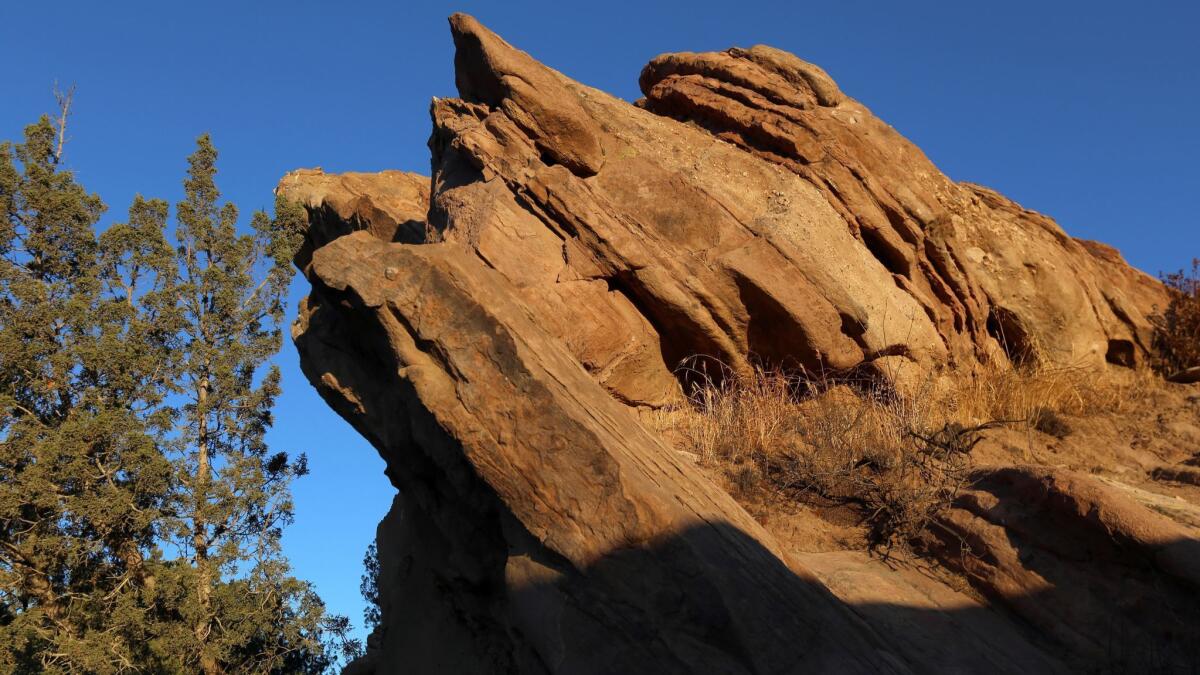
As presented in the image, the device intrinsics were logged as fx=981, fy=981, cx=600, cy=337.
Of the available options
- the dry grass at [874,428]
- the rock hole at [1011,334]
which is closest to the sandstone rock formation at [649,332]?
the rock hole at [1011,334]

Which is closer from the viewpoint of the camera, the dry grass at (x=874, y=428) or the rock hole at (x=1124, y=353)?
the dry grass at (x=874, y=428)

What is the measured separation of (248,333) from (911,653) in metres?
12.2

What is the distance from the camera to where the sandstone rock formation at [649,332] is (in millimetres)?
5332

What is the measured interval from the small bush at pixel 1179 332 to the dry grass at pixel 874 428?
2.46ft

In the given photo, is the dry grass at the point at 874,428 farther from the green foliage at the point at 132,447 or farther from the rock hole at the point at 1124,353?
the green foliage at the point at 132,447

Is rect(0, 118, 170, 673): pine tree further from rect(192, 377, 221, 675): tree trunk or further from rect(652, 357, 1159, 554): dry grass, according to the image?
rect(652, 357, 1159, 554): dry grass

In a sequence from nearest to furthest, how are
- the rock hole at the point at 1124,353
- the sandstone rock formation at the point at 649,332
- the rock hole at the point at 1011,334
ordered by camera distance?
the sandstone rock formation at the point at 649,332
the rock hole at the point at 1011,334
the rock hole at the point at 1124,353

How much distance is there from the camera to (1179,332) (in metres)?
11.8

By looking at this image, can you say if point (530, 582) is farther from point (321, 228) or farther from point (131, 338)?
point (131, 338)

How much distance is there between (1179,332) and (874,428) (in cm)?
587

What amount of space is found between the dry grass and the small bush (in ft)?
2.46

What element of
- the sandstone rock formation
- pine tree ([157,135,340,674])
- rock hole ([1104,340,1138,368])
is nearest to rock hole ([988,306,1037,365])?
the sandstone rock formation

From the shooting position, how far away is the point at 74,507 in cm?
1280

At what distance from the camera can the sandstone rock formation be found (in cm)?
533
